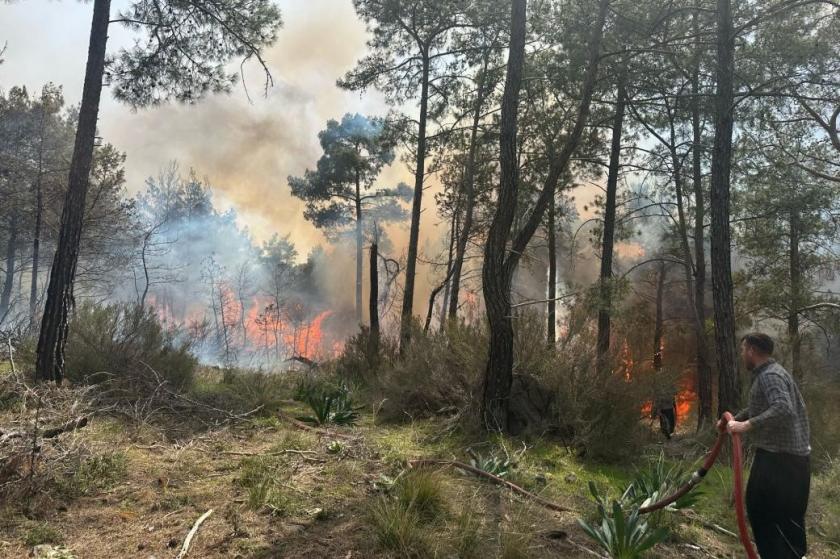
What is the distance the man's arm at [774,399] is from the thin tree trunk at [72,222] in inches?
338

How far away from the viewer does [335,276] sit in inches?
1619

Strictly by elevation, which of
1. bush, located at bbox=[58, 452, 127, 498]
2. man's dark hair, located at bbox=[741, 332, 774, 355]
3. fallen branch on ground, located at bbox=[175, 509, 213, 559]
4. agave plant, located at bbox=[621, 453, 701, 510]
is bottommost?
fallen branch on ground, located at bbox=[175, 509, 213, 559]

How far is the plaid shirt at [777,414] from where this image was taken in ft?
11.3

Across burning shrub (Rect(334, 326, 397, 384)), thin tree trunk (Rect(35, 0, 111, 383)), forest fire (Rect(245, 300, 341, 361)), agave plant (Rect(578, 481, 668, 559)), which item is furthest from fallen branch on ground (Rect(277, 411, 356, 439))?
forest fire (Rect(245, 300, 341, 361))

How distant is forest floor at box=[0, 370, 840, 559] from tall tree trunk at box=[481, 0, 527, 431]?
1.05 m

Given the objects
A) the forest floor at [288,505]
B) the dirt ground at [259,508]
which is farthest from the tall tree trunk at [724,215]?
the dirt ground at [259,508]

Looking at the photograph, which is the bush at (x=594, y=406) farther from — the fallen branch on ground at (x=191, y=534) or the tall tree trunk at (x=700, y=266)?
the tall tree trunk at (x=700, y=266)

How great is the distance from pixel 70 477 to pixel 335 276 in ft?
122

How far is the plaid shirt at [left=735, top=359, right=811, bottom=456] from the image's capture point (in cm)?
344

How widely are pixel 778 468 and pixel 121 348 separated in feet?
29.2

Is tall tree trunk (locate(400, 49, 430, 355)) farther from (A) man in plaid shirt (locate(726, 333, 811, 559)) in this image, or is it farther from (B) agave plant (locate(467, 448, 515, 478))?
(A) man in plaid shirt (locate(726, 333, 811, 559))

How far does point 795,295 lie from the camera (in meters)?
12.8

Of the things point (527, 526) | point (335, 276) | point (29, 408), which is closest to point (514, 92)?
point (527, 526)

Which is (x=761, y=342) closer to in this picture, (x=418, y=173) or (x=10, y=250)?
(x=418, y=173)
